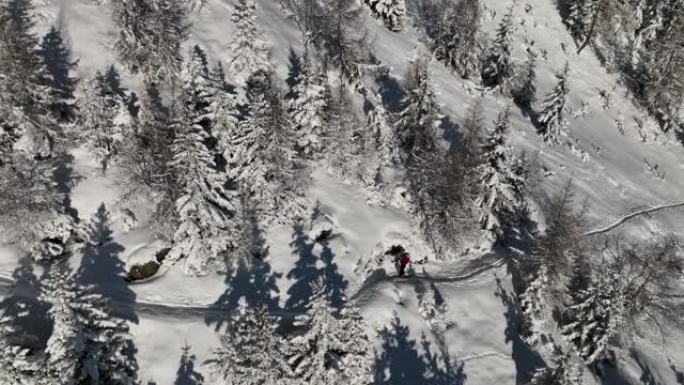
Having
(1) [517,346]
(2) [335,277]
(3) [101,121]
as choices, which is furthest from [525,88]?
(3) [101,121]

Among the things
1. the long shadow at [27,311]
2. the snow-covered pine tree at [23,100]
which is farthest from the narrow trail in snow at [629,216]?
the snow-covered pine tree at [23,100]

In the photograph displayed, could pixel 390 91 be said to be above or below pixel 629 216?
above

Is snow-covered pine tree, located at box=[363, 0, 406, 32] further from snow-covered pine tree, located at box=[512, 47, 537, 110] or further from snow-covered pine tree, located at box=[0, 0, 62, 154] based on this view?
snow-covered pine tree, located at box=[0, 0, 62, 154]


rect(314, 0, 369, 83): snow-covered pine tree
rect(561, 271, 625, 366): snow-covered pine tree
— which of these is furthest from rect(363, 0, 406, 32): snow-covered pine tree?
rect(561, 271, 625, 366): snow-covered pine tree

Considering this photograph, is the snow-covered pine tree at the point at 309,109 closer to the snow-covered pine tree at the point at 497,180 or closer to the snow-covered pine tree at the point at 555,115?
the snow-covered pine tree at the point at 497,180

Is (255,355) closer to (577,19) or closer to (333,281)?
(333,281)
